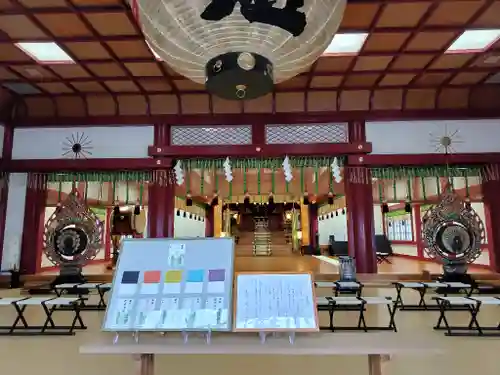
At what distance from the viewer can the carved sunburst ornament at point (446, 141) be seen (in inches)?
265

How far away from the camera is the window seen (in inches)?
557

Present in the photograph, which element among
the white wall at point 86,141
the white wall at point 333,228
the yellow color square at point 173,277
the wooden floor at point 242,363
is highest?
the white wall at point 86,141

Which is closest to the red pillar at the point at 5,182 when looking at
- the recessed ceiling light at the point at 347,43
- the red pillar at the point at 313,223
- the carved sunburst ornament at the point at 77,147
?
the carved sunburst ornament at the point at 77,147

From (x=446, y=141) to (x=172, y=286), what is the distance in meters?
6.70

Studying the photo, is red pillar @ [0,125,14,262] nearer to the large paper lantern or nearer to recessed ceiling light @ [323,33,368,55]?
recessed ceiling light @ [323,33,368,55]

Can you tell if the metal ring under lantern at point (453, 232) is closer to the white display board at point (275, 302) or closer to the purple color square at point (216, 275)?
the white display board at point (275, 302)

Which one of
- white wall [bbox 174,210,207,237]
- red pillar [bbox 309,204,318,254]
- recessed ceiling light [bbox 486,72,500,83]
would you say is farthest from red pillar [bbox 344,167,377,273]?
red pillar [bbox 309,204,318,254]

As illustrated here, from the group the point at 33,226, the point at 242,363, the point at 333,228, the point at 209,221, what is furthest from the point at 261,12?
the point at 209,221

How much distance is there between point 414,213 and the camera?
43.3 feet

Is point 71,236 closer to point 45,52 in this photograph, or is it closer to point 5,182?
point 5,182

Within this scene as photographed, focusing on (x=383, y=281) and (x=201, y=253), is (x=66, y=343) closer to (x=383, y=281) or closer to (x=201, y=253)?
(x=201, y=253)

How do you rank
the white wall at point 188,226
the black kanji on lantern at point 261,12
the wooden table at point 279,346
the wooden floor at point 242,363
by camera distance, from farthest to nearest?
1. the white wall at point 188,226
2. the wooden floor at point 242,363
3. the wooden table at point 279,346
4. the black kanji on lantern at point 261,12

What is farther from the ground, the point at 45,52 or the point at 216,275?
the point at 45,52

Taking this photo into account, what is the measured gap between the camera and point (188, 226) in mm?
13969
